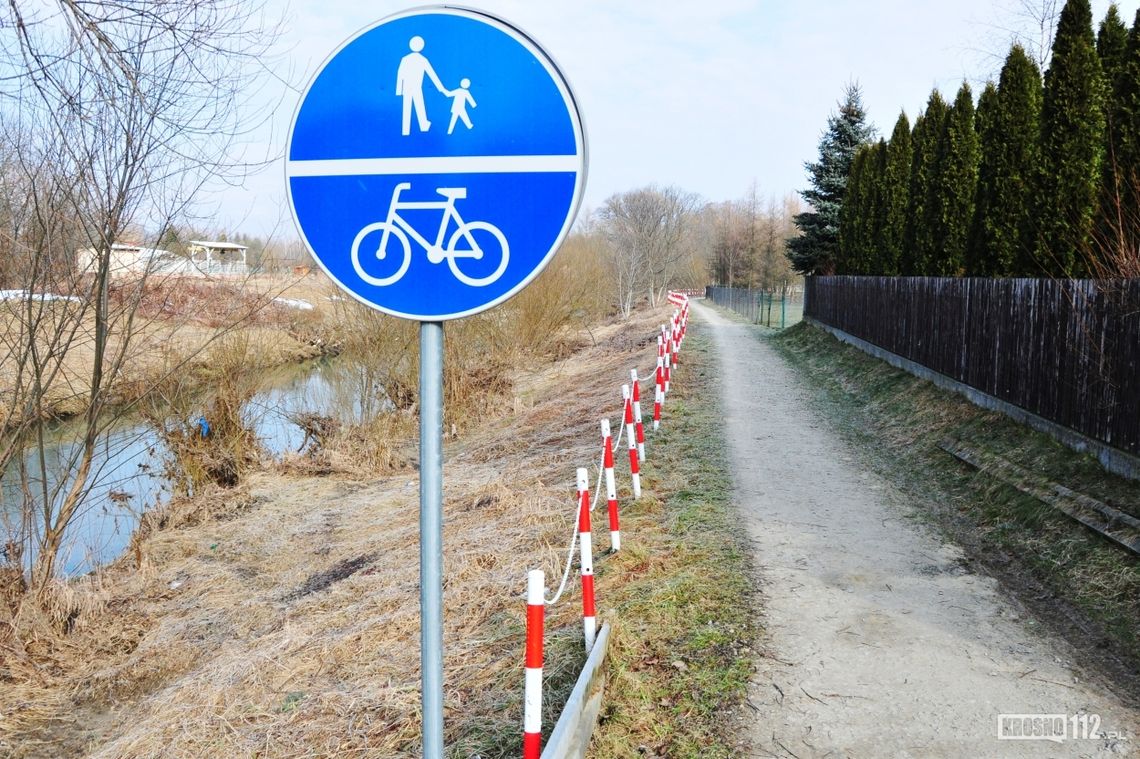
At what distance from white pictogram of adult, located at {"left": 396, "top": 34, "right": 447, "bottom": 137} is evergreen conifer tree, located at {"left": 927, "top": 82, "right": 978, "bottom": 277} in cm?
1809

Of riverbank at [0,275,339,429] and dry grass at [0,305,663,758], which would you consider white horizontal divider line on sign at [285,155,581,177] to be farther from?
riverbank at [0,275,339,429]

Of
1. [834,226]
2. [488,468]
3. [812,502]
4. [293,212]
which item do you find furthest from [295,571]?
[834,226]

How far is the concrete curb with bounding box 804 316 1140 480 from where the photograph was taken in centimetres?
763

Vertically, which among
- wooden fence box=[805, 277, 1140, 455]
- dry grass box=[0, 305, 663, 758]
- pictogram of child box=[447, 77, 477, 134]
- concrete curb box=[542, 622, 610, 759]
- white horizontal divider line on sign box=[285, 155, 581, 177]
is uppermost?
pictogram of child box=[447, 77, 477, 134]

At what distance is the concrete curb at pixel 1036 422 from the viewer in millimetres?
7633

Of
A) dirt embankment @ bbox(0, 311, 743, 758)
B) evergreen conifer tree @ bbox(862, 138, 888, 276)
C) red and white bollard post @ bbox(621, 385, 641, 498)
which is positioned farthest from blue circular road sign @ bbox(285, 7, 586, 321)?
evergreen conifer tree @ bbox(862, 138, 888, 276)

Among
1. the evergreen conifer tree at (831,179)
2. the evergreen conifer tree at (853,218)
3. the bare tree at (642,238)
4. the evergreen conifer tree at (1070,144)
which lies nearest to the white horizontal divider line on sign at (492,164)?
the evergreen conifer tree at (1070,144)

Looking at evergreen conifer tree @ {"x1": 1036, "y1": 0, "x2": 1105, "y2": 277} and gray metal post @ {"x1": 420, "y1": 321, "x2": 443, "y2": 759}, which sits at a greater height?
evergreen conifer tree @ {"x1": 1036, "y1": 0, "x2": 1105, "y2": 277}

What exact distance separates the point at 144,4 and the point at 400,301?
4497mm

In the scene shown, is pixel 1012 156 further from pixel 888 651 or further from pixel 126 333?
pixel 126 333

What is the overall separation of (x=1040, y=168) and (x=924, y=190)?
7.59 meters

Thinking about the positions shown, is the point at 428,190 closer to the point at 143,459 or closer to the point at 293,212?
the point at 293,212

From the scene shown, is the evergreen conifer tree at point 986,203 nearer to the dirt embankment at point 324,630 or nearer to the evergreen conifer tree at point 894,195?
the evergreen conifer tree at point 894,195

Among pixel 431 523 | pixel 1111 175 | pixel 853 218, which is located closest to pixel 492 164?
pixel 431 523
